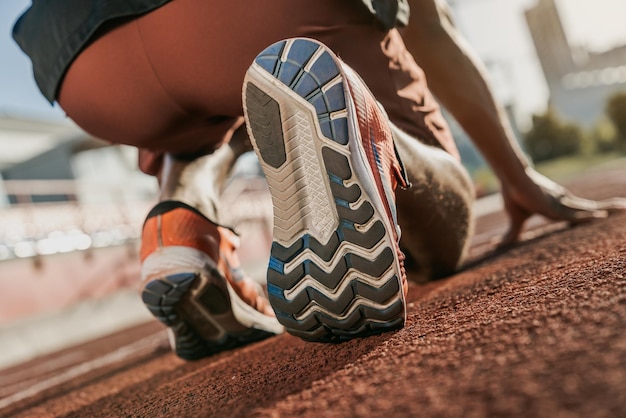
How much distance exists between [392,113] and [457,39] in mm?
511

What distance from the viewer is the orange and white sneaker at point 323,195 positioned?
0.85m

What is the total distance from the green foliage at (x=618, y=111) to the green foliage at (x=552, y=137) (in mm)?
4221

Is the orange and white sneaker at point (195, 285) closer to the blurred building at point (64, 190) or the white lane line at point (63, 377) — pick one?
the white lane line at point (63, 377)

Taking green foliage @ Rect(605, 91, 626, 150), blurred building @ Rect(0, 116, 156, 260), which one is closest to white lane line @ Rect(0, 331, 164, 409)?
blurred building @ Rect(0, 116, 156, 260)

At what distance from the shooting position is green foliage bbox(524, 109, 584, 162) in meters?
21.7

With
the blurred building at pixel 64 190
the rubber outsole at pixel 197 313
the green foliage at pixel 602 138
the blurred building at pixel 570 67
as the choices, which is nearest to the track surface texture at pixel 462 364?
the rubber outsole at pixel 197 313

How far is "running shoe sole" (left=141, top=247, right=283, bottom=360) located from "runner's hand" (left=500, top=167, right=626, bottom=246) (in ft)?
3.01

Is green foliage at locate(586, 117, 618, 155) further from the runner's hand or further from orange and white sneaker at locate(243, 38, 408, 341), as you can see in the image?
orange and white sneaker at locate(243, 38, 408, 341)

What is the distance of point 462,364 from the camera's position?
2.04 feet

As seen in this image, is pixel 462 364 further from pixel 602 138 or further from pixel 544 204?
pixel 602 138

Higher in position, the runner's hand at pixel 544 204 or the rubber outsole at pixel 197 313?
the rubber outsole at pixel 197 313

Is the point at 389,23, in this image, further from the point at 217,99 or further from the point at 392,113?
the point at 217,99

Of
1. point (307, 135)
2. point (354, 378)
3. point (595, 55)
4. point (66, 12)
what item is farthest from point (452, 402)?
point (595, 55)

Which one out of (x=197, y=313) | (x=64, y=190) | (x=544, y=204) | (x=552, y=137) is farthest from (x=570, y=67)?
(x=197, y=313)
